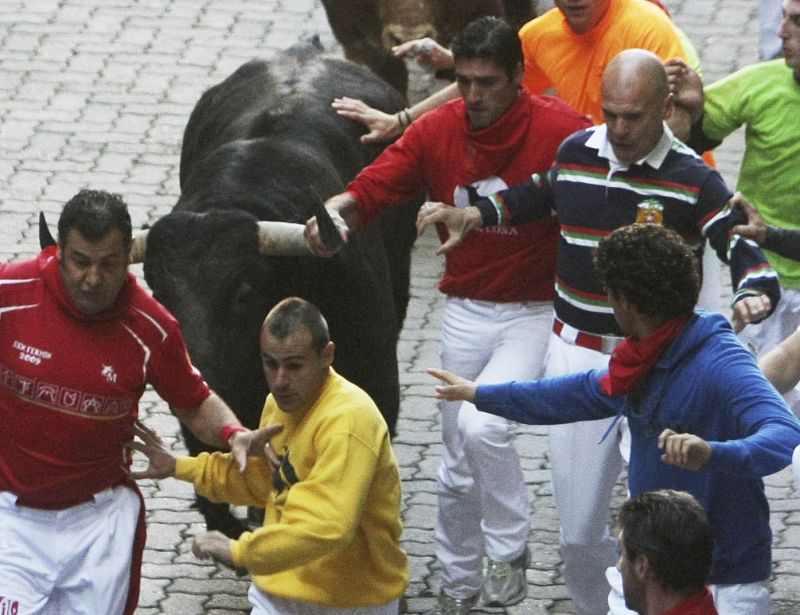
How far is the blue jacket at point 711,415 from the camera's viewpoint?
220 inches

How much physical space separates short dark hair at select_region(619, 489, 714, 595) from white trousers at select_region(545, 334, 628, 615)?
2125 mm

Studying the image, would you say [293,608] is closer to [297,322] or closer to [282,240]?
[297,322]

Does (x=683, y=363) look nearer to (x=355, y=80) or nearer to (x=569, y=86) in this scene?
(x=569, y=86)

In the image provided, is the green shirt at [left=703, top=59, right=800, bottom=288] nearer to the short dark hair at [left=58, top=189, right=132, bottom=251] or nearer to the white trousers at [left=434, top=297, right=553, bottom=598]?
the white trousers at [left=434, top=297, right=553, bottom=598]

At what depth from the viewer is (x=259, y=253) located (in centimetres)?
→ 809

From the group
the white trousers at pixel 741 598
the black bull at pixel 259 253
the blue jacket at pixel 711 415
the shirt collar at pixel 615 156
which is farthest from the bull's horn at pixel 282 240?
the white trousers at pixel 741 598

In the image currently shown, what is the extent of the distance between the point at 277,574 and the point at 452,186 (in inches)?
83.7

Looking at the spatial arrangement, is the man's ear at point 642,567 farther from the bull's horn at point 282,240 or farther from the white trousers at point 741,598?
the bull's horn at point 282,240

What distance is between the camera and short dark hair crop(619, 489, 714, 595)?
486 centimetres

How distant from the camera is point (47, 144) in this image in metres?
14.0

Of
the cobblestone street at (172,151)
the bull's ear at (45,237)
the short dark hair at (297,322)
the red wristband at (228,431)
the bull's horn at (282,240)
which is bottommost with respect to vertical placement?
the cobblestone street at (172,151)

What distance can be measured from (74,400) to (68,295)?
36 centimetres

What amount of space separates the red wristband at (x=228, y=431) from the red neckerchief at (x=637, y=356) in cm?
142

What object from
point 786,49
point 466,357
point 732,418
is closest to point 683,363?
point 732,418
